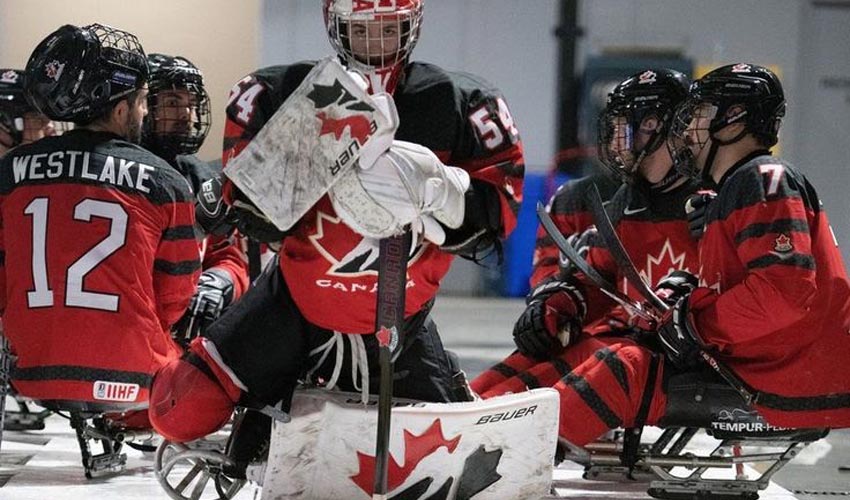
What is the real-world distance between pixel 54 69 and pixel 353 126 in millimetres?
1627

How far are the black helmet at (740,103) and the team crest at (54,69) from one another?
5.76ft

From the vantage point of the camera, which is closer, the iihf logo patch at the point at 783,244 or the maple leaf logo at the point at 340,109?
the maple leaf logo at the point at 340,109

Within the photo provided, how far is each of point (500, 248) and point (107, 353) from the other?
Answer: 132 centimetres

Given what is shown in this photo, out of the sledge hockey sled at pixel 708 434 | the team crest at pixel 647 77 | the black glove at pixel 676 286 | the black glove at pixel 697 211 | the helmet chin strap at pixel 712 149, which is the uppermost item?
the team crest at pixel 647 77

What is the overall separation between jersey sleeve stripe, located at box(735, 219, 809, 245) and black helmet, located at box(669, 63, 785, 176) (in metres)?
0.38

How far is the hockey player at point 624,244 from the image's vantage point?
14.1 ft

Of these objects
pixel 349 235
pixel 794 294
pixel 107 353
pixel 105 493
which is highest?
pixel 349 235

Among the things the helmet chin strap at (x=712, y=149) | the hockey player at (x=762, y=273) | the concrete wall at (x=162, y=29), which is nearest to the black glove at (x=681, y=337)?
the hockey player at (x=762, y=273)

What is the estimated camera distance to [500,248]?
3248 mm

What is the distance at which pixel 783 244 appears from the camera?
A: 3.50 m

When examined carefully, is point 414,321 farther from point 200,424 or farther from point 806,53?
point 806,53

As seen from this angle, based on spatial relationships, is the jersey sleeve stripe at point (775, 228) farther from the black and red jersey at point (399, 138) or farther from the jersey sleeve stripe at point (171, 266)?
the jersey sleeve stripe at point (171, 266)

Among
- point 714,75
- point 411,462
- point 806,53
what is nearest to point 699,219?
point 714,75

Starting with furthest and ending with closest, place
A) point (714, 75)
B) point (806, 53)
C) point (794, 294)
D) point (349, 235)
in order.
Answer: point (806, 53)
point (714, 75)
point (794, 294)
point (349, 235)
